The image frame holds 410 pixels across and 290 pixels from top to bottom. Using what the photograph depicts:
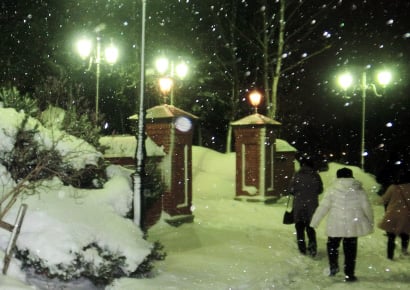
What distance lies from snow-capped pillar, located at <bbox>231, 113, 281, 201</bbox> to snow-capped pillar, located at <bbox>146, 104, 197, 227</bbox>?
4.63 m

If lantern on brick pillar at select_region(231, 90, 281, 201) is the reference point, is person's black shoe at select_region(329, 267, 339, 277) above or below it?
below

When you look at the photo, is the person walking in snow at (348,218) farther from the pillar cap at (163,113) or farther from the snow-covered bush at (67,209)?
the pillar cap at (163,113)

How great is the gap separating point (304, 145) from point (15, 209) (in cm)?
2711

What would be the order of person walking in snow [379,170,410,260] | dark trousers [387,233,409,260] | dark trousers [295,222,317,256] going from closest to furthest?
person walking in snow [379,170,410,260], dark trousers [387,233,409,260], dark trousers [295,222,317,256]

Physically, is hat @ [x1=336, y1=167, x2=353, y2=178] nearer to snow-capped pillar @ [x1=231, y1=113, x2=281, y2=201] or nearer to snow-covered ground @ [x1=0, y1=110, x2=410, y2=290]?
snow-covered ground @ [x1=0, y1=110, x2=410, y2=290]

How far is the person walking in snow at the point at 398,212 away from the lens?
8.66 metres

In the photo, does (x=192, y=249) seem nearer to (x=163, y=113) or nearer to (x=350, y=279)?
(x=350, y=279)

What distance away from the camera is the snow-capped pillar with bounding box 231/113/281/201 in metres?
16.0

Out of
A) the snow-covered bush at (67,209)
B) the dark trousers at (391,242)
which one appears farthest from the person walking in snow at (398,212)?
the snow-covered bush at (67,209)

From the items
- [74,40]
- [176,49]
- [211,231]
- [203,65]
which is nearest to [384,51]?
[203,65]

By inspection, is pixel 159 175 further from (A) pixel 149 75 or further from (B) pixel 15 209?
(A) pixel 149 75

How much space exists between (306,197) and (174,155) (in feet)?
11.2

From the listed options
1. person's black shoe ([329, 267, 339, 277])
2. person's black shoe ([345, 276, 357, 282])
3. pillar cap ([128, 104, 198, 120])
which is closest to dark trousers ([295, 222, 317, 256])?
person's black shoe ([329, 267, 339, 277])

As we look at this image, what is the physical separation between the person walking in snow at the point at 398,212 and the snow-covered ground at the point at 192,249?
0.48m
